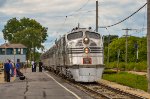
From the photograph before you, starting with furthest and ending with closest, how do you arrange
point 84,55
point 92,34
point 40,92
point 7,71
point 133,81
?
1. point 7,71
2. point 133,81
3. point 92,34
4. point 84,55
5. point 40,92

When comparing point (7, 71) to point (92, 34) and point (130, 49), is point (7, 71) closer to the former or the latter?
point (92, 34)

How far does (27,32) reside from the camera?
151375 mm

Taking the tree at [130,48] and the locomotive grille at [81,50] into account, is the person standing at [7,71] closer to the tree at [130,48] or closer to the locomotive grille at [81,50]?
the locomotive grille at [81,50]

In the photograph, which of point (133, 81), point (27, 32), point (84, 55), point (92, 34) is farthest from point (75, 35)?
point (27, 32)

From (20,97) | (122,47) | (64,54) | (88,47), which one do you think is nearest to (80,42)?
(88,47)

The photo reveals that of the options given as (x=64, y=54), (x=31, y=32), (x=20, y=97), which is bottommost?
(x=20, y=97)

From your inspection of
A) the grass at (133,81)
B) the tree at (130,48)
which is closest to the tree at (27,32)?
the tree at (130,48)

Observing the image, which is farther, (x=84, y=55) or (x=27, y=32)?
(x=27, y=32)

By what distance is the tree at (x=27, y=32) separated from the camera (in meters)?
152

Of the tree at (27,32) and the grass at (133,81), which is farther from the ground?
the tree at (27,32)

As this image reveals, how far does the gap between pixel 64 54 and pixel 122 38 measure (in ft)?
328

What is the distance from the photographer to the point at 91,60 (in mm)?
Answer: 31016

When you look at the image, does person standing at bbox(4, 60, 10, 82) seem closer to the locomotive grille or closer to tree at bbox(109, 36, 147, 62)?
the locomotive grille

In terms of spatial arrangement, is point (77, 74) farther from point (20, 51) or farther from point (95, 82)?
point (20, 51)
